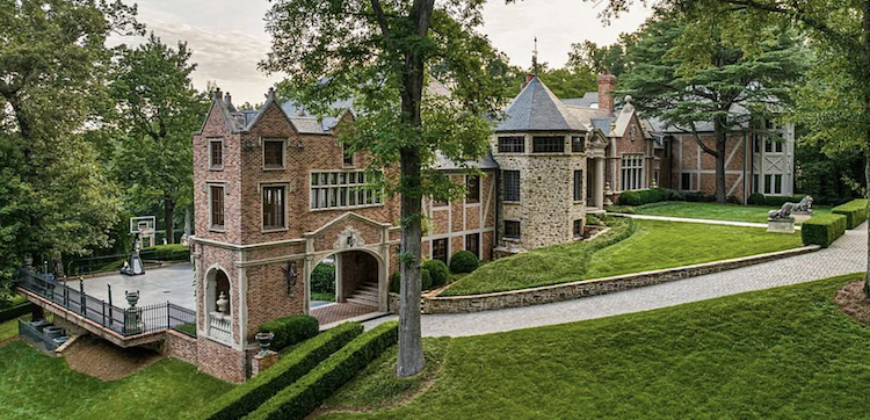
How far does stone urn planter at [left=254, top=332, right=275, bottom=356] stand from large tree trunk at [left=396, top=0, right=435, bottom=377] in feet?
14.5

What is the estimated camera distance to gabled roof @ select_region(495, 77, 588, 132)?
87.6 feet

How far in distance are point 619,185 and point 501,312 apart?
18.7 m

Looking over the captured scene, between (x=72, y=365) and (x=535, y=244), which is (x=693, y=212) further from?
(x=72, y=365)

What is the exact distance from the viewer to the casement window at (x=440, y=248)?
83.9 feet

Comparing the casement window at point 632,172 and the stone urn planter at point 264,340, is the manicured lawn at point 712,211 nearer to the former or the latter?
the casement window at point 632,172

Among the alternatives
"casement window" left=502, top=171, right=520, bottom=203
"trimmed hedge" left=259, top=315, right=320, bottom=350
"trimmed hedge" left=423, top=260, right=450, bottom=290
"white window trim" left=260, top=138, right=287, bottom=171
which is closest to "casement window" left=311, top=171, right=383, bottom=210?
"white window trim" left=260, top=138, right=287, bottom=171

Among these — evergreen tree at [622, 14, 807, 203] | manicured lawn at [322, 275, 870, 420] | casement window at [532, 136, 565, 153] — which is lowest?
manicured lawn at [322, 275, 870, 420]

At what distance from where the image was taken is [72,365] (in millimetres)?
21422

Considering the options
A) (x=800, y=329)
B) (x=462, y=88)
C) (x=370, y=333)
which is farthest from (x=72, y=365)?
(x=800, y=329)

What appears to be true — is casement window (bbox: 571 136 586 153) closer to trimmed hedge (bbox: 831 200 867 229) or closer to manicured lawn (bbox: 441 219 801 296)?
manicured lawn (bbox: 441 219 801 296)

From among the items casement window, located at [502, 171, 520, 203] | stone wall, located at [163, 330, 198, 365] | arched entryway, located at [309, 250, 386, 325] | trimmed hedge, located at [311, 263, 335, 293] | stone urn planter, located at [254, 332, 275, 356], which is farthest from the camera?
casement window, located at [502, 171, 520, 203]

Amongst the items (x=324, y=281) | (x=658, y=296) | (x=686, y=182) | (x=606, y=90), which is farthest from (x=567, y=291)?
(x=686, y=182)

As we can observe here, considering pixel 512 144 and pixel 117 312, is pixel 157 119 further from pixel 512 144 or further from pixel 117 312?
pixel 512 144

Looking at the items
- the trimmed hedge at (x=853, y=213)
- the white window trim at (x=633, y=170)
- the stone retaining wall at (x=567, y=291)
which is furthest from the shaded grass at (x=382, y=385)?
the white window trim at (x=633, y=170)
